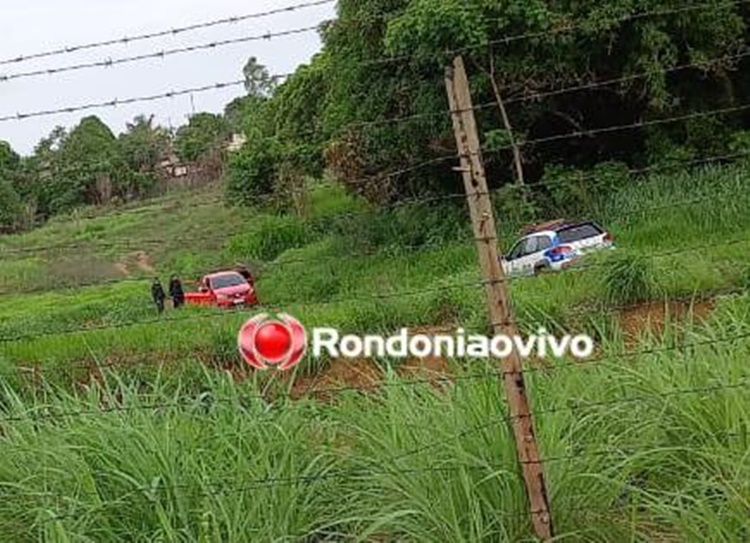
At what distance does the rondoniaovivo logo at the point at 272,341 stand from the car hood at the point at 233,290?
882cm

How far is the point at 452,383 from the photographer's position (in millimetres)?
4121

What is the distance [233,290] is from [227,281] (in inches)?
20.5

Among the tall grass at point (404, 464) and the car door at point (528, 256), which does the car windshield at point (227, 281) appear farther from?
the tall grass at point (404, 464)

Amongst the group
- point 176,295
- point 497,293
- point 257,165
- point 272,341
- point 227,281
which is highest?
point 257,165

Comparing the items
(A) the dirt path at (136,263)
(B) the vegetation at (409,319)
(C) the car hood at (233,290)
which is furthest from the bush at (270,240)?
(C) the car hood at (233,290)

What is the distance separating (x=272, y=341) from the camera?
9156 millimetres

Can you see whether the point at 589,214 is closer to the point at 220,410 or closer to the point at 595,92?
the point at 595,92

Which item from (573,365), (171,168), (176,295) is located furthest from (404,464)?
(176,295)

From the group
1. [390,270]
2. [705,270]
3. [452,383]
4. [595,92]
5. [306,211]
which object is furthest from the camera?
[306,211]

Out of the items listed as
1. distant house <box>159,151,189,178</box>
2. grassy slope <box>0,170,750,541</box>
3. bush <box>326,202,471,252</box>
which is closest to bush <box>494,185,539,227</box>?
bush <box>326,202,471,252</box>

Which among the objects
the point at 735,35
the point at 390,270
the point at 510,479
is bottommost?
the point at 390,270

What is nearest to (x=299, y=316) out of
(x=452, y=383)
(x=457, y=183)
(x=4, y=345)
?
(x=4, y=345)

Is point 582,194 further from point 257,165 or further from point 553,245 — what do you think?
point 257,165

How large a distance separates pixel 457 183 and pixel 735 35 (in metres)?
5.93
